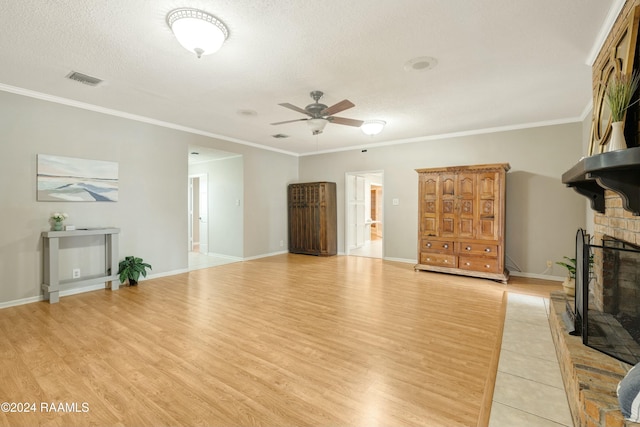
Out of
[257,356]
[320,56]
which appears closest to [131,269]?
[257,356]

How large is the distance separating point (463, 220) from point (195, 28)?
476 centimetres

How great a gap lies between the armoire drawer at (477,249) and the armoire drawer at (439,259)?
0.60ft

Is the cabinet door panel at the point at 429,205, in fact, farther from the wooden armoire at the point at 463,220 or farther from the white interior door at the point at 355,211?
the white interior door at the point at 355,211

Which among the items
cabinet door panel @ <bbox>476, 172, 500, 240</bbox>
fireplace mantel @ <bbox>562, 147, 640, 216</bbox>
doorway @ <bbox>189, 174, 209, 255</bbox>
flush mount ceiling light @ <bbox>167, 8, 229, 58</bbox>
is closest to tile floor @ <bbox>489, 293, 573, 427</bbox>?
fireplace mantel @ <bbox>562, 147, 640, 216</bbox>

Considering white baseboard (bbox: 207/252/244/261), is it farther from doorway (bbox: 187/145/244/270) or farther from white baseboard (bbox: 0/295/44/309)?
white baseboard (bbox: 0/295/44/309)

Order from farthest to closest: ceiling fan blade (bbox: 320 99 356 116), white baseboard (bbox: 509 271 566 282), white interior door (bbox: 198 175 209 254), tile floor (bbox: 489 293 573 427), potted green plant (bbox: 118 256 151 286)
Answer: white interior door (bbox: 198 175 209 254)
white baseboard (bbox: 509 271 566 282)
potted green plant (bbox: 118 256 151 286)
ceiling fan blade (bbox: 320 99 356 116)
tile floor (bbox: 489 293 573 427)

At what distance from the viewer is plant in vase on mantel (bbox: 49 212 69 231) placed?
12.8ft

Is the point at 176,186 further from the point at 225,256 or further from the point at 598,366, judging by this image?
the point at 598,366

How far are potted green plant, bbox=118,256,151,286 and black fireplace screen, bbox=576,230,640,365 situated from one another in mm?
5272

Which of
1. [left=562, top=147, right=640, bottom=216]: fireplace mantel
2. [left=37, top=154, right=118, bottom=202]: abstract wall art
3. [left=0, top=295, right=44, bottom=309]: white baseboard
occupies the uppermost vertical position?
[left=37, top=154, right=118, bottom=202]: abstract wall art

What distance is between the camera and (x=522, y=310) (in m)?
3.57

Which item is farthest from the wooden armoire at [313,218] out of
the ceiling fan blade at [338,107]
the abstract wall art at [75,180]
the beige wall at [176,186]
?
the abstract wall art at [75,180]

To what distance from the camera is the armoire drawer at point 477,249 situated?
4912 millimetres

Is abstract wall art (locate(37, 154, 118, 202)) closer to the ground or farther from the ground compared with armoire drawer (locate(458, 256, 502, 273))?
farther from the ground
